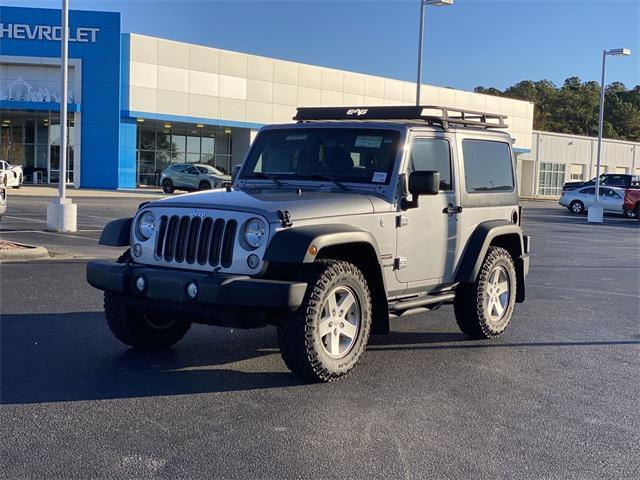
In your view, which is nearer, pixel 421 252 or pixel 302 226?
pixel 302 226

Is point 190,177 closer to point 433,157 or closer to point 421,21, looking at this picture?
point 421,21

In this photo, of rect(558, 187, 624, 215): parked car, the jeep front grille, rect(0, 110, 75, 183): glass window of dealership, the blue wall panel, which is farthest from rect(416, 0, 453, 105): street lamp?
rect(0, 110, 75, 183): glass window of dealership

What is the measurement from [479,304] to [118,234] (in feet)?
11.4

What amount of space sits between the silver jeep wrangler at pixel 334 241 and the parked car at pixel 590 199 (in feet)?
91.2

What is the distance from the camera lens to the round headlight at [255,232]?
18.4 ft

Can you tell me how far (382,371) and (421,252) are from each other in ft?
3.80

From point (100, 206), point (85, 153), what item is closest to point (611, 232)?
point (100, 206)

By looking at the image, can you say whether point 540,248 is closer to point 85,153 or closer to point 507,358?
point 507,358

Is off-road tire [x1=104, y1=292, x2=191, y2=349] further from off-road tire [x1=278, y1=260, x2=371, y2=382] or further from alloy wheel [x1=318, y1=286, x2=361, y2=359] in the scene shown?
alloy wheel [x1=318, y1=286, x2=361, y2=359]

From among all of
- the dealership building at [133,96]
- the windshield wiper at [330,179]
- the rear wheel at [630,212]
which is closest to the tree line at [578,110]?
the dealership building at [133,96]

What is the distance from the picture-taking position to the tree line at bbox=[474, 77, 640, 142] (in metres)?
90.5

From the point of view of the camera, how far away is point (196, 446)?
14.9 ft

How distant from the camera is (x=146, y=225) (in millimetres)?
6242

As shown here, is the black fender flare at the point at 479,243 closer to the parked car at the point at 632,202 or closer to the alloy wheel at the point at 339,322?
the alloy wheel at the point at 339,322
